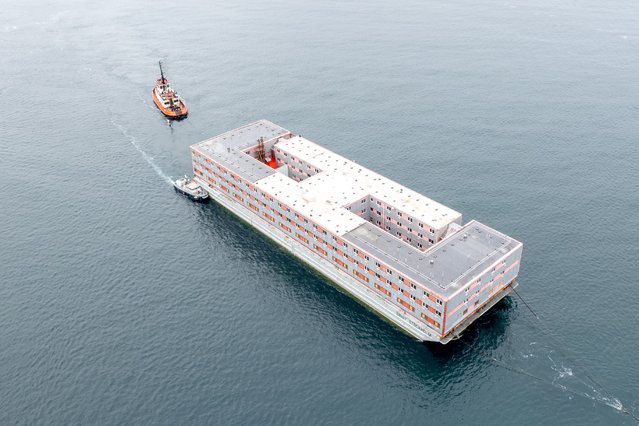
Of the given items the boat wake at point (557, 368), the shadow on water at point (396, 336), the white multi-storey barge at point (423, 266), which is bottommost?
the boat wake at point (557, 368)

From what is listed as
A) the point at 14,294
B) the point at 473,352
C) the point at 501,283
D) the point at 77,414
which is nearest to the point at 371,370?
the point at 473,352

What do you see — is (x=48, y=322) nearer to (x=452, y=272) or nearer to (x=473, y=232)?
(x=452, y=272)

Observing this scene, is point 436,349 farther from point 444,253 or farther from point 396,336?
point 444,253

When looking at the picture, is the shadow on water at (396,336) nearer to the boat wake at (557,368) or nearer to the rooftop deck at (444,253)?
the boat wake at (557,368)

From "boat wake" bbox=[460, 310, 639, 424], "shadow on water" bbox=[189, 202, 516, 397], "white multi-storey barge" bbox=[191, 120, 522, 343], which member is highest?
"white multi-storey barge" bbox=[191, 120, 522, 343]

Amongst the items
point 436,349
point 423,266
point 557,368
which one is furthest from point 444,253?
point 557,368

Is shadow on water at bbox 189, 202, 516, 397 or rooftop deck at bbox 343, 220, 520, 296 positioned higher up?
rooftop deck at bbox 343, 220, 520, 296

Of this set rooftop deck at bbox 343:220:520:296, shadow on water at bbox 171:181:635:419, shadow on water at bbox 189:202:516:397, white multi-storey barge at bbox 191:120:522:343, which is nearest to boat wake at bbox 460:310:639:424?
shadow on water at bbox 171:181:635:419

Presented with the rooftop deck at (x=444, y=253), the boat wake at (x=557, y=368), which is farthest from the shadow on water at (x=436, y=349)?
the rooftop deck at (x=444, y=253)

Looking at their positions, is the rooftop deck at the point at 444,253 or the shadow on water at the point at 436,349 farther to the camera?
the rooftop deck at the point at 444,253

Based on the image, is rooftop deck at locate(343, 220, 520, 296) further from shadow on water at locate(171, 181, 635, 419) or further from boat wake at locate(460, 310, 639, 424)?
boat wake at locate(460, 310, 639, 424)

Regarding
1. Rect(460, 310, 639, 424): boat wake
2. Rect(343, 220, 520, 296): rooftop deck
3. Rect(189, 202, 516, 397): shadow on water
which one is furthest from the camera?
Rect(343, 220, 520, 296): rooftop deck
